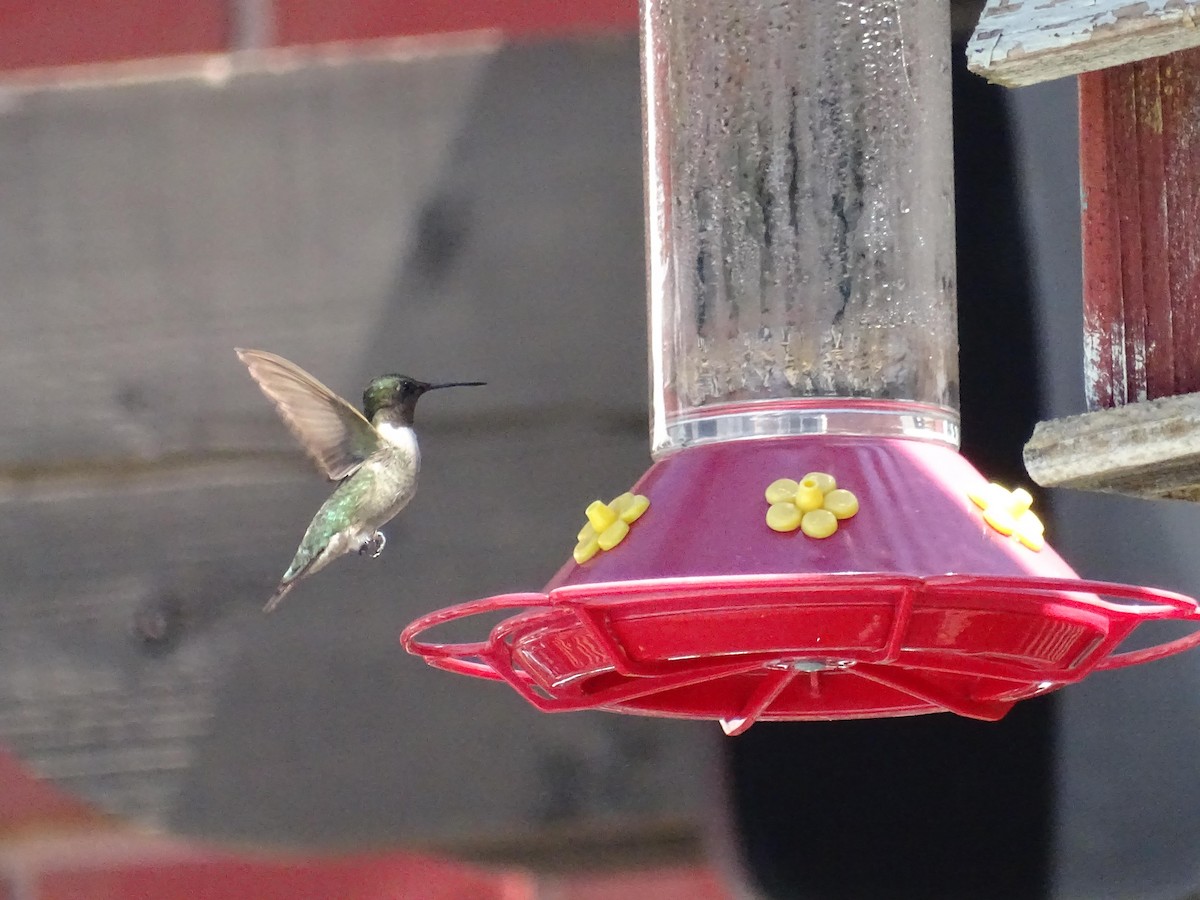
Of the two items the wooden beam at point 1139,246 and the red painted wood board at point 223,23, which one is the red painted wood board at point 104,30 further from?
the wooden beam at point 1139,246

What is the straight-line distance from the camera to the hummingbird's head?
208 cm

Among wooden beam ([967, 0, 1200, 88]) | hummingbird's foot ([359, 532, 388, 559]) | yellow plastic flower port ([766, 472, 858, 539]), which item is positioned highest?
wooden beam ([967, 0, 1200, 88])

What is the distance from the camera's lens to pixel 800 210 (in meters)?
1.61

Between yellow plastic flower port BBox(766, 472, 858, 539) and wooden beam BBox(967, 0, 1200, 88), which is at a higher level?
wooden beam BBox(967, 0, 1200, 88)

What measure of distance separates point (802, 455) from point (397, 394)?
793mm

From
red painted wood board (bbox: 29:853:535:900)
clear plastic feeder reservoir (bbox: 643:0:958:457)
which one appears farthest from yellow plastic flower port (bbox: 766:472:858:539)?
red painted wood board (bbox: 29:853:535:900)

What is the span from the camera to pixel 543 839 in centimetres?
216

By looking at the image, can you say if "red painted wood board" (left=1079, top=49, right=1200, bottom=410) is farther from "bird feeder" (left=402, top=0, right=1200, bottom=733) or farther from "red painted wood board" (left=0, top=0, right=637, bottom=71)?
"red painted wood board" (left=0, top=0, right=637, bottom=71)

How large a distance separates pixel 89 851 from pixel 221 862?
0.18 meters

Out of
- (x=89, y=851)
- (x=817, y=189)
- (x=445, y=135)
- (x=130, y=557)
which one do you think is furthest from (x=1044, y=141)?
(x=89, y=851)

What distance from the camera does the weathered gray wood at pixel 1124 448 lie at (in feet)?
4.13

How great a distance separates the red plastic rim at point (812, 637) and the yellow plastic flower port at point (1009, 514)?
87 millimetres

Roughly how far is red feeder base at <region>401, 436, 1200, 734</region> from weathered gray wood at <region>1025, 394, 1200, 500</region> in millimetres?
71

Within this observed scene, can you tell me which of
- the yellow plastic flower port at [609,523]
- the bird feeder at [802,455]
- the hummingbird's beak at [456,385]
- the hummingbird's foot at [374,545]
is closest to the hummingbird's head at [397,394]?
the hummingbird's beak at [456,385]
